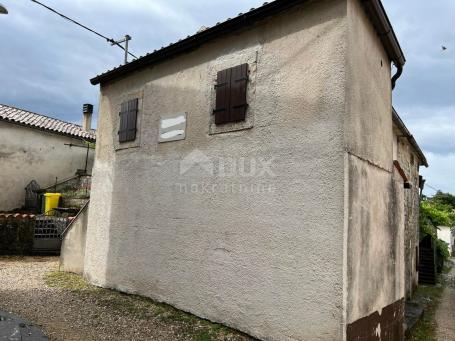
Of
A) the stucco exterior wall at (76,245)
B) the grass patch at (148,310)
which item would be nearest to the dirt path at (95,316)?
the grass patch at (148,310)

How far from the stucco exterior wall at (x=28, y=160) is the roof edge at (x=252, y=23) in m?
11.5

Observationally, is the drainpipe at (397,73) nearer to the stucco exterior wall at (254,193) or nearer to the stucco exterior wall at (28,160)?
the stucco exterior wall at (254,193)

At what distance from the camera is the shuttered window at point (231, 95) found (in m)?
5.40

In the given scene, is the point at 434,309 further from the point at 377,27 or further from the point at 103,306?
the point at 103,306

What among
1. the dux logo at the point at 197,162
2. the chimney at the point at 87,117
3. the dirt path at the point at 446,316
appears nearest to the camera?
the dux logo at the point at 197,162

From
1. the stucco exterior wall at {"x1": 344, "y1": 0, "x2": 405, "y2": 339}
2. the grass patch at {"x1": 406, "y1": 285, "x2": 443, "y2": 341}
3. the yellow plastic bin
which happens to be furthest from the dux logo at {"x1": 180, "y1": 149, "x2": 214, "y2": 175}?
the yellow plastic bin

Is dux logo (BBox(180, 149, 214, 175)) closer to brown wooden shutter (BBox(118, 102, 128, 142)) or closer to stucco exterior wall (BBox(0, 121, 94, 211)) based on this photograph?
brown wooden shutter (BBox(118, 102, 128, 142))

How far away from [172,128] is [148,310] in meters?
3.38

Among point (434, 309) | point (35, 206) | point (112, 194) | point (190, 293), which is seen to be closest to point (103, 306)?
point (190, 293)

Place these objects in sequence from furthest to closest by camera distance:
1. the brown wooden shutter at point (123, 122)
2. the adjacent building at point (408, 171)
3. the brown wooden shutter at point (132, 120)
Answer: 1. the adjacent building at point (408, 171)
2. the brown wooden shutter at point (123, 122)
3. the brown wooden shutter at point (132, 120)

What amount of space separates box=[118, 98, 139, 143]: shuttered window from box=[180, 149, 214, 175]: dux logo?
1.75m

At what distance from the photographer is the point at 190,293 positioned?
18.8 feet

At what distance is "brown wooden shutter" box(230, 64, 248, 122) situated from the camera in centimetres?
538

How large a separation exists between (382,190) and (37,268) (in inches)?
350
